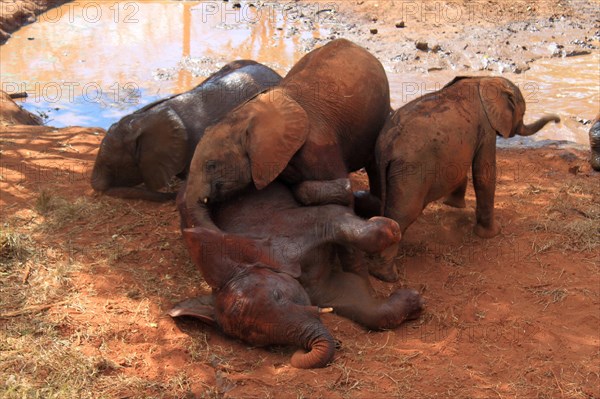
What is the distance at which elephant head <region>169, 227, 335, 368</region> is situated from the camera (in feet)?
14.7

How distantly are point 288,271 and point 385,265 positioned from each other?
3.35ft

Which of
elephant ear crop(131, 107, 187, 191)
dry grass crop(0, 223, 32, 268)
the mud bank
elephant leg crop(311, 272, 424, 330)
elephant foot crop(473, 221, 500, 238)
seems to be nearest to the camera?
elephant leg crop(311, 272, 424, 330)

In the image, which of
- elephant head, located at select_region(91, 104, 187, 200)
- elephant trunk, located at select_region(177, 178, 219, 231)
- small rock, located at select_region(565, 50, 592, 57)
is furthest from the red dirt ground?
small rock, located at select_region(565, 50, 592, 57)

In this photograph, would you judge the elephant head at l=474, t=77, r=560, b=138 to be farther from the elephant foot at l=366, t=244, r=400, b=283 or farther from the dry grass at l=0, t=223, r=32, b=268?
the dry grass at l=0, t=223, r=32, b=268

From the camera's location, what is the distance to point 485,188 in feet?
19.8

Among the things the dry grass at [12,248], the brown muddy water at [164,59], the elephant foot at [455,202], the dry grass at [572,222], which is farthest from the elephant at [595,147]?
the dry grass at [12,248]

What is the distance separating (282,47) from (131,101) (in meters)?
3.21

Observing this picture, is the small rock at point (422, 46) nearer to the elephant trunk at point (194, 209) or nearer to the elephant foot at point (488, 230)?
the elephant foot at point (488, 230)

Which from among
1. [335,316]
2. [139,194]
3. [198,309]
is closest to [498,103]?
[335,316]

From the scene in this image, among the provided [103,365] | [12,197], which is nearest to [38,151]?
[12,197]

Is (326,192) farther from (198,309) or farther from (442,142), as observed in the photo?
(198,309)

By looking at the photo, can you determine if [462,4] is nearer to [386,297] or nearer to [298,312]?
[386,297]

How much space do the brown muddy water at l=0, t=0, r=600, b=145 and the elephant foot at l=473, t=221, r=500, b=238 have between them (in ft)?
11.7

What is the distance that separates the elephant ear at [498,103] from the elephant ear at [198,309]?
2753mm
